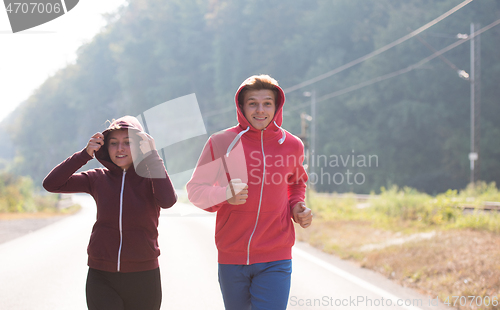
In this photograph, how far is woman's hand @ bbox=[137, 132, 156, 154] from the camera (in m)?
3.20

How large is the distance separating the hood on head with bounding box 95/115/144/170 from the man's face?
0.74 meters

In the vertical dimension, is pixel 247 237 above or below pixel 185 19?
below

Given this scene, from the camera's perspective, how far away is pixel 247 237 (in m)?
3.04

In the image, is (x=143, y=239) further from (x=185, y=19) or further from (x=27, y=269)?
(x=185, y=19)

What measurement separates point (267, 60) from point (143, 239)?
192 ft

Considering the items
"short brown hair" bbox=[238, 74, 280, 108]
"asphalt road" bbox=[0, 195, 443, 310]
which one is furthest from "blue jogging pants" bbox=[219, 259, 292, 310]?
"short brown hair" bbox=[238, 74, 280, 108]

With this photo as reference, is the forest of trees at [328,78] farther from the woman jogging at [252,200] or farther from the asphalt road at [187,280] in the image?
the woman jogging at [252,200]

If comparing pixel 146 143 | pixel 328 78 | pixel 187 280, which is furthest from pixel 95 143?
pixel 328 78

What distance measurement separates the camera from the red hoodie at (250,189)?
305 cm

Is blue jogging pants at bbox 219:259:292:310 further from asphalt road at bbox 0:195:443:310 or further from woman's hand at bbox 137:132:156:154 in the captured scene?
woman's hand at bbox 137:132:156:154

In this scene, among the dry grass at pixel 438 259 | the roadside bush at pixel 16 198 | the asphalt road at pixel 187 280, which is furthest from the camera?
the roadside bush at pixel 16 198

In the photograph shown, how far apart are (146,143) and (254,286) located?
45.1 inches

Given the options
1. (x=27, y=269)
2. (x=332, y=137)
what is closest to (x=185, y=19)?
(x=332, y=137)

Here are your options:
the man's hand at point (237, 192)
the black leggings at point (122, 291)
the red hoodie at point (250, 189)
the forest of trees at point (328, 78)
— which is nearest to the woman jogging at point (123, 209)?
the black leggings at point (122, 291)
